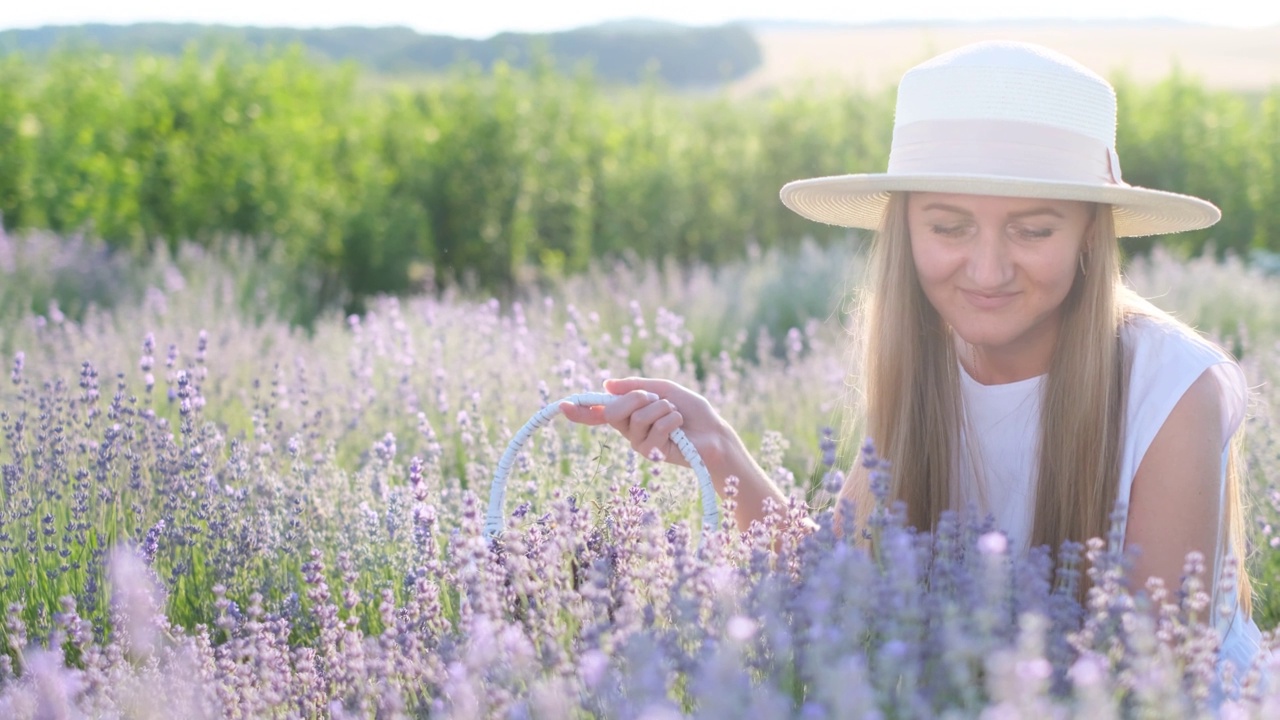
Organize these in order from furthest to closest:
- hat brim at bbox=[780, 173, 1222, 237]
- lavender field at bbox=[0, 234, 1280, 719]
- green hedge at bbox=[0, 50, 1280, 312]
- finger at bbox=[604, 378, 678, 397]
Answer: green hedge at bbox=[0, 50, 1280, 312] < finger at bbox=[604, 378, 678, 397] < hat brim at bbox=[780, 173, 1222, 237] < lavender field at bbox=[0, 234, 1280, 719]

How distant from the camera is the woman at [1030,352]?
2133mm

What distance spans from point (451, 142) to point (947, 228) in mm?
7377

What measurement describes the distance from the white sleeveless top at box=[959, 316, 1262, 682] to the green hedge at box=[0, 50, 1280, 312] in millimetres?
5534

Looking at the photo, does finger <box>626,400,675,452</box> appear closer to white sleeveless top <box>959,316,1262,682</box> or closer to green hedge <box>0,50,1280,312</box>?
white sleeveless top <box>959,316,1262,682</box>

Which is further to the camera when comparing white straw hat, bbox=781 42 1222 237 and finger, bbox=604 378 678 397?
finger, bbox=604 378 678 397

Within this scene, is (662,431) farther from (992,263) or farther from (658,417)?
(992,263)

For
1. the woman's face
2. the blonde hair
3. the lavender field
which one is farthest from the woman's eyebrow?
the lavender field

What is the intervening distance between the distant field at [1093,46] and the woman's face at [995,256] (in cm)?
3789

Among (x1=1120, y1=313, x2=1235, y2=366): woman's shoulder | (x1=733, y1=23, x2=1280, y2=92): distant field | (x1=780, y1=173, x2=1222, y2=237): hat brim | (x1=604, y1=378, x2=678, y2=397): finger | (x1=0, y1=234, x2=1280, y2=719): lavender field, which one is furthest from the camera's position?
(x1=733, y1=23, x2=1280, y2=92): distant field

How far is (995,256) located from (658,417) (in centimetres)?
68

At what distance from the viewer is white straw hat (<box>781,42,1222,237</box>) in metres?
2.13

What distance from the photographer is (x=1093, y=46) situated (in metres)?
45.0

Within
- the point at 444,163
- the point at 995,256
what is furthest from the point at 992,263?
the point at 444,163

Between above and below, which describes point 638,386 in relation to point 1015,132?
below
